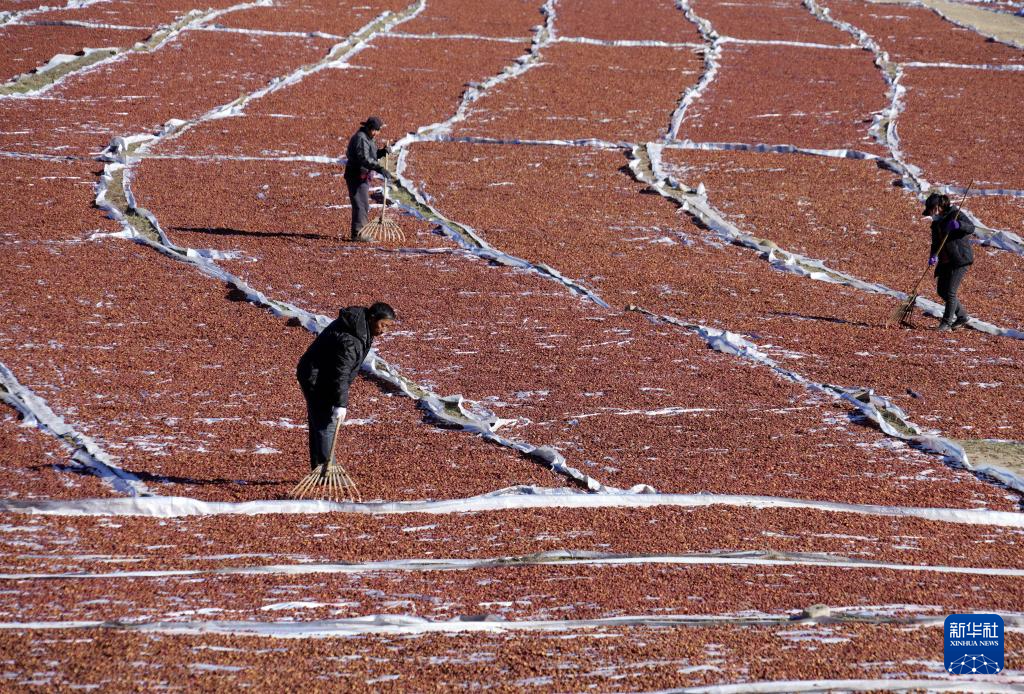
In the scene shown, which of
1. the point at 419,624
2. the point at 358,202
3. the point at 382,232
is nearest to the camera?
the point at 419,624

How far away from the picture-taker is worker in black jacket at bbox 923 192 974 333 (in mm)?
13344

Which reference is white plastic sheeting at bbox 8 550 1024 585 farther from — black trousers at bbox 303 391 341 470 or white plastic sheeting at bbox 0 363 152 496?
white plastic sheeting at bbox 0 363 152 496

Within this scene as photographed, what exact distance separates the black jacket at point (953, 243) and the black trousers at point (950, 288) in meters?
0.06

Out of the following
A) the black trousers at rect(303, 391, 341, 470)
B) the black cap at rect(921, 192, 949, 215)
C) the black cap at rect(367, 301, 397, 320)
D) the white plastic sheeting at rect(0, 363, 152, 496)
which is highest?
the black cap at rect(921, 192, 949, 215)

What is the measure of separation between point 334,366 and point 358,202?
795 cm

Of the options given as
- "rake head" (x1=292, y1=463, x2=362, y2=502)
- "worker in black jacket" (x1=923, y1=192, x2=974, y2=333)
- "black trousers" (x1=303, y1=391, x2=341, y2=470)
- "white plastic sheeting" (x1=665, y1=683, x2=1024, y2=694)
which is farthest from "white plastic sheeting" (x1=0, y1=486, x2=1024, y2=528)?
Result: "worker in black jacket" (x1=923, y1=192, x2=974, y2=333)

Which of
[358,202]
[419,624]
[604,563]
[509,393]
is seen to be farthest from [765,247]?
[419,624]

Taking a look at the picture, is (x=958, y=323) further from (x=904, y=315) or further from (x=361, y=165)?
(x=361, y=165)

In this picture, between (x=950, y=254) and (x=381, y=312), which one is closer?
(x=381, y=312)

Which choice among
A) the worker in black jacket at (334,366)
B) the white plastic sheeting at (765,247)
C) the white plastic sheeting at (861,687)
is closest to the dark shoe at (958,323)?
the white plastic sheeting at (765,247)

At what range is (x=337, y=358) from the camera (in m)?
8.40

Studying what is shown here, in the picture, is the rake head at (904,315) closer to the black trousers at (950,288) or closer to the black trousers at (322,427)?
the black trousers at (950,288)

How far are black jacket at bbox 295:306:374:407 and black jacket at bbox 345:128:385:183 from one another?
25.3 ft

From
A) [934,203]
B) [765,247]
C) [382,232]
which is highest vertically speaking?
[934,203]
